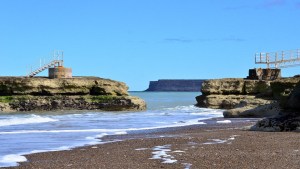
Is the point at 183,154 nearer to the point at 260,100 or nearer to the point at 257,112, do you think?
the point at 257,112

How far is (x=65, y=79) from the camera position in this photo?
56.9 meters

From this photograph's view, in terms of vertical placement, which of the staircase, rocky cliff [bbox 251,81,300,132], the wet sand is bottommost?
the wet sand

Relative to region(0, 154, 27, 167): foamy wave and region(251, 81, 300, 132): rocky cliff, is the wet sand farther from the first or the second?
region(251, 81, 300, 132): rocky cliff

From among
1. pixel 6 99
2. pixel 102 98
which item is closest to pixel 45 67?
pixel 6 99

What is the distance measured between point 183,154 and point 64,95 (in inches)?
1793

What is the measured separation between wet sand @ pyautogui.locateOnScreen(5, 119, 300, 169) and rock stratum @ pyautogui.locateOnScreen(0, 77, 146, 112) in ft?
131

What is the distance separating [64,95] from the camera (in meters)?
56.1

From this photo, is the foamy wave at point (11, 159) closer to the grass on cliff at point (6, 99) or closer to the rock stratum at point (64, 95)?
the rock stratum at point (64, 95)

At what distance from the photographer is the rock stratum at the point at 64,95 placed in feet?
177

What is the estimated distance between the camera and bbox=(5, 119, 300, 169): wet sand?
1004cm

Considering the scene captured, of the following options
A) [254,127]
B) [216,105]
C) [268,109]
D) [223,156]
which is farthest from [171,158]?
[216,105]

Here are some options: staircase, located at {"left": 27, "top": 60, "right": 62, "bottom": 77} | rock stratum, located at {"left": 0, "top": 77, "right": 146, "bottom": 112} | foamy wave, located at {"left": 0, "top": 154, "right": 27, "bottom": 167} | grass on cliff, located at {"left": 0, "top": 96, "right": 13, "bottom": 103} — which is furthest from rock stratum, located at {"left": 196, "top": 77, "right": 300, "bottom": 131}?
grass on cliff, located at {"left": 0, "top": 96, "right": 13, "bottom": 103}

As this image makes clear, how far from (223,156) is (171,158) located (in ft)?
3.43

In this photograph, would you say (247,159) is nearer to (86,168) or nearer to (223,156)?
(223,156)
